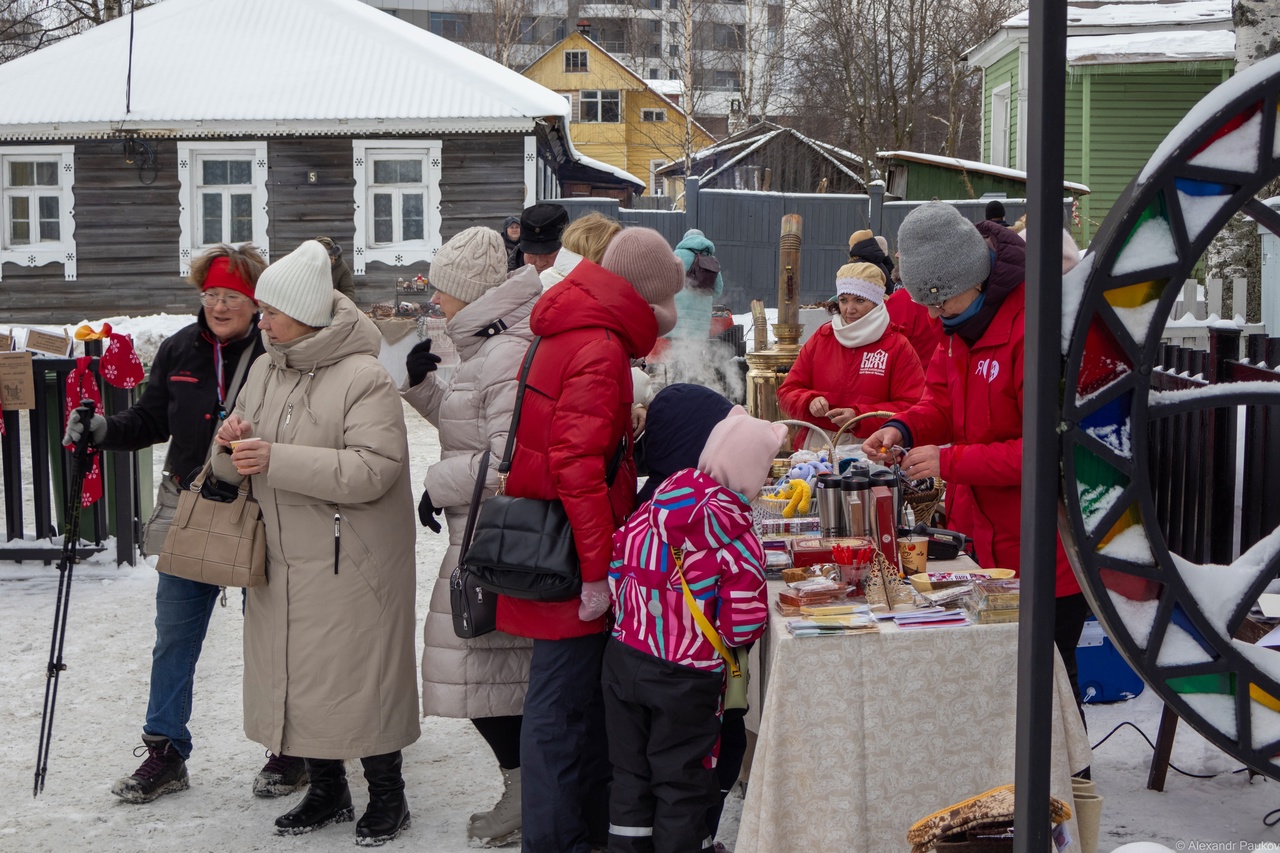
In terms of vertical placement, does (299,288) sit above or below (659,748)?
above

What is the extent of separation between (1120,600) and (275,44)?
62.5 feet

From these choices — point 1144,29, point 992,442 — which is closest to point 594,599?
point 992,442

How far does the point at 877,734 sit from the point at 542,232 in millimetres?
3247

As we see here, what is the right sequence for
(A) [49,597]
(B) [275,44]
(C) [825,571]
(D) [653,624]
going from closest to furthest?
(D) [653,624] → (C) [825,571] → (A) [49,597] → (B) [275,44]

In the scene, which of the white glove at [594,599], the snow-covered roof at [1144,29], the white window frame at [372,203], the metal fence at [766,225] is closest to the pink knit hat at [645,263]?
the white glove at [594,599]

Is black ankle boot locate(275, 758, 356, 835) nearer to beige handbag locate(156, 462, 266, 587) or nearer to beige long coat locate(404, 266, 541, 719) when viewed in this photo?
beige long coat locate(404, 266, 541, 719)

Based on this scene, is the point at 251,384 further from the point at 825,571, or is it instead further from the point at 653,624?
the point at 825,571

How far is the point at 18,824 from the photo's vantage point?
155 inches

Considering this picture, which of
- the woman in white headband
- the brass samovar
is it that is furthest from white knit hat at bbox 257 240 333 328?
the brass samovar

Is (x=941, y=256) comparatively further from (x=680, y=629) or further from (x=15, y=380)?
(x=15, y=380)

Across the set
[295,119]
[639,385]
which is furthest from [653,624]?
[295,119]

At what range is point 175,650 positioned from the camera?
4.04 m

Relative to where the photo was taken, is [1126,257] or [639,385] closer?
[1126,257]

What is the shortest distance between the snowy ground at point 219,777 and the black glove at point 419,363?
58.8 inches
